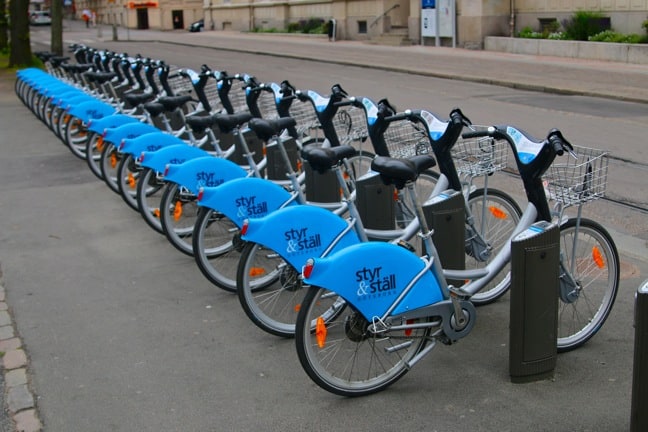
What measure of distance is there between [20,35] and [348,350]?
2505cm

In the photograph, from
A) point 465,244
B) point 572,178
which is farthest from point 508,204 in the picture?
point 572,178

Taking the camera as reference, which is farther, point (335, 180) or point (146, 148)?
point (146, 148)

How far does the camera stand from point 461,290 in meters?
4.57

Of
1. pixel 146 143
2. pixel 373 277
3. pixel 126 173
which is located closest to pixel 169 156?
pixel 146 143

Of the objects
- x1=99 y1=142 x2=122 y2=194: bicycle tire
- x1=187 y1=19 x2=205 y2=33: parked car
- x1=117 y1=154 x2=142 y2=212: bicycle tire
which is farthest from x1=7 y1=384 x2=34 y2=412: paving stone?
x1=187 y1=19 x2=205 y2=33: parked car

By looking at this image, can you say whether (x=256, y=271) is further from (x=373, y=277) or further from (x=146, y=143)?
(x=146, y=143)

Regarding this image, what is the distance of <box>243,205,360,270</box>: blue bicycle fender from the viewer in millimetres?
4656

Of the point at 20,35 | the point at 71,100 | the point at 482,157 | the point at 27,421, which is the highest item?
the point at 20,35

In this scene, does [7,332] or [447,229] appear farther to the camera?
[7,332]

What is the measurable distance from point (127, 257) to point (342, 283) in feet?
11.3

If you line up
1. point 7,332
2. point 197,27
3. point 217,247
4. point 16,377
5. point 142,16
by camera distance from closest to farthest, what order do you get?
point 16,377, point 7,332, point 217,247, point 197,27, point 142,16

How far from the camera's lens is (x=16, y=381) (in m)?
4.64

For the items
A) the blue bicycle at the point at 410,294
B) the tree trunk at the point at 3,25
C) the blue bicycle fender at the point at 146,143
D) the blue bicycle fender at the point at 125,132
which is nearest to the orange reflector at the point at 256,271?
the blue bicycle at the point at 410,294

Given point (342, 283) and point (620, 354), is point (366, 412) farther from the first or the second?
point (620, 354)
